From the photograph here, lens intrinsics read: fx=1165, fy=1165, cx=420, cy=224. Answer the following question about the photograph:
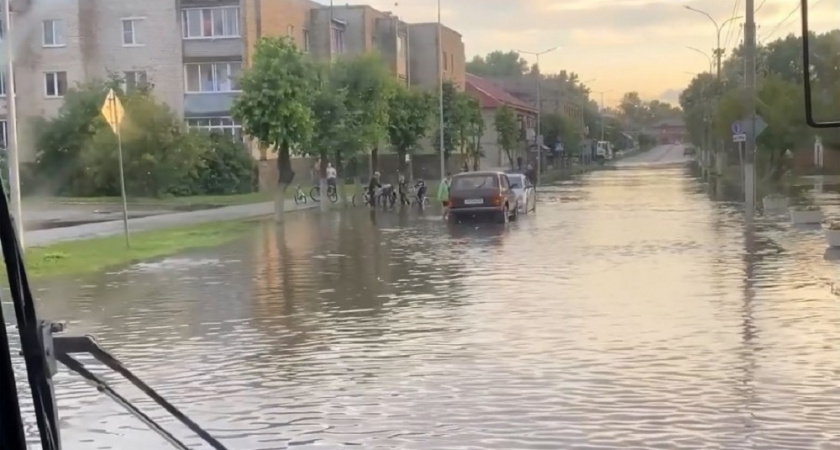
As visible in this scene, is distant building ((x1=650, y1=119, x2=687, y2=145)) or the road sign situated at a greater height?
distant building ((x1=650, y1=119, x2=687, y2=145))

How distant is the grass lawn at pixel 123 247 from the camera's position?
16969 mm

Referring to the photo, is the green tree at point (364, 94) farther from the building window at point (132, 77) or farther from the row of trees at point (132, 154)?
the building window at point (132, 77)

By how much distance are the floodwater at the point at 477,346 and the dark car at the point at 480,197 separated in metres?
8.30

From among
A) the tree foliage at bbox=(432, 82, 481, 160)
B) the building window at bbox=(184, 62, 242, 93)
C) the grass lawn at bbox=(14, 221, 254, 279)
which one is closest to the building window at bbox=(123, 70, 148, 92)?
the grass lawn at bbox=(14, 221, 254, 279)

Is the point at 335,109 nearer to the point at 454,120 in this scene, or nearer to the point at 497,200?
the point at 497,200

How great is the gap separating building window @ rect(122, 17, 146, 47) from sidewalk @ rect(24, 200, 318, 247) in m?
12.9

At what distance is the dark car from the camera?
94.8 feet

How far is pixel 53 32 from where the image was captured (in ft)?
10.3

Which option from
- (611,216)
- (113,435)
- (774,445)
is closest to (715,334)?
(774,445)

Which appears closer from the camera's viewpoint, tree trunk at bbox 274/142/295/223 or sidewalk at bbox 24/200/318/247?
sidewalk at bbox 24/200/318/247

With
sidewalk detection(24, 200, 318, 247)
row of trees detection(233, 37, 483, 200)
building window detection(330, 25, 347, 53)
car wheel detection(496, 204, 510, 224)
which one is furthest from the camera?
building window detection(330, 25, 347, 53)

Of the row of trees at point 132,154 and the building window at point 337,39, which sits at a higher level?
the building window at point 337,39

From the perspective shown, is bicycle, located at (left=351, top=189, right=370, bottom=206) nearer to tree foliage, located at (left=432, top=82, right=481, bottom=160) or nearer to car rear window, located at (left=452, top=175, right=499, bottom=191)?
car rear window, located at (left=452, top=175, right=499, bottom=191)

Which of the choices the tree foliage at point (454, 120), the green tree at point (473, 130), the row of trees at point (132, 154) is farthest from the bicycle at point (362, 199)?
the green tree at point (473, 130)
